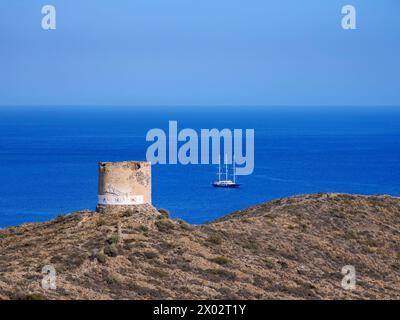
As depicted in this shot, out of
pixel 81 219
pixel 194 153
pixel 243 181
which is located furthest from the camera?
pixel 194 153

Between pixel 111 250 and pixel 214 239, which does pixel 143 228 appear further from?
pixel 111 250

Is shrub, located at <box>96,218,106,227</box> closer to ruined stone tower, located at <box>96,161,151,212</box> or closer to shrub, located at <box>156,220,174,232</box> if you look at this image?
ruined stone tower, located at <box>96,161,151,212</box>

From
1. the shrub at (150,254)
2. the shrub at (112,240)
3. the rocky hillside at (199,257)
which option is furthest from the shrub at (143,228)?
the shrub at (150,254)

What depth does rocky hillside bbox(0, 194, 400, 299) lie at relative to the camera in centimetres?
3225

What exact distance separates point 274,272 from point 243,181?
104047 mm

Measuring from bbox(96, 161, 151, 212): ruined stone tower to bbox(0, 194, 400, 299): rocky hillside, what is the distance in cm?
38

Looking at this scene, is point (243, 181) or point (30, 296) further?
point (243, 181)

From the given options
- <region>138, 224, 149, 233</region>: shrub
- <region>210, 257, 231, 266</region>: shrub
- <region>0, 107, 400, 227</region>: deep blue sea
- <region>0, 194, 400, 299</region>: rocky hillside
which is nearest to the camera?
<region>0, 194, 400, 299</region>: rocky hillside

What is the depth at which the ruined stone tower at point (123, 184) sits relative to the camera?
3694 cm

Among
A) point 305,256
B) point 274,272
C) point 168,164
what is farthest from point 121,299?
point 168,164

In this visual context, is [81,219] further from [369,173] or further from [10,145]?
[10,145]

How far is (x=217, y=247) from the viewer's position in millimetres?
37531
